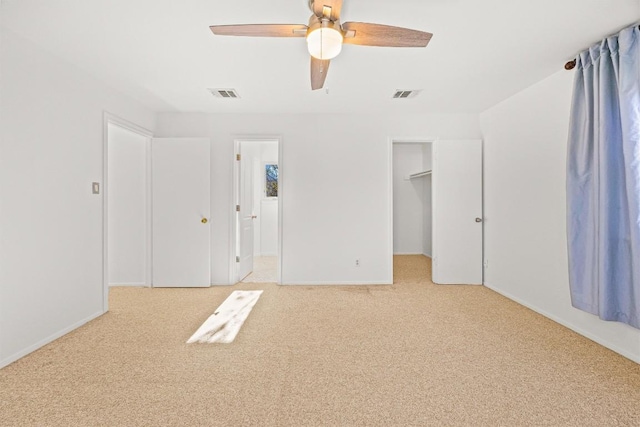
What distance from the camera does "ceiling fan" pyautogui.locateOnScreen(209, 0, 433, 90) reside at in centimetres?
158

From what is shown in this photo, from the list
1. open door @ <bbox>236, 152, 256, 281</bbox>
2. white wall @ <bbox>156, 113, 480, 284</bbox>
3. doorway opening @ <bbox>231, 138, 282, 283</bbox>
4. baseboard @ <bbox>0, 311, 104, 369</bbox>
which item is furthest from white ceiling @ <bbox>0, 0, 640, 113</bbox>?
baseboard @ <bbox>0, 311, 104, 369</bbox>

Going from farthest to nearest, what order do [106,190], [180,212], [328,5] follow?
1. [180,212]
2. [106,190]
3. [328,5]

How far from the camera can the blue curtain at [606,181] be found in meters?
1.93

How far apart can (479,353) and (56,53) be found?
418 cm

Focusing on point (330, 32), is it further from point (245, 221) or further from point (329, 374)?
point (245, 221)

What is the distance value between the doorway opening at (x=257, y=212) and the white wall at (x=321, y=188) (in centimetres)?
10

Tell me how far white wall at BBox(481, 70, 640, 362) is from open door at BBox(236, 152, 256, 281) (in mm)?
3451

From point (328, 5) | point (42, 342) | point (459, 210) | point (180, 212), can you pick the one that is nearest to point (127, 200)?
point (180, 212)

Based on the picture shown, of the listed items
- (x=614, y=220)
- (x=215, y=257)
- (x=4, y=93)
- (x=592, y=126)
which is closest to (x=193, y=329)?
(x=215, y=257)

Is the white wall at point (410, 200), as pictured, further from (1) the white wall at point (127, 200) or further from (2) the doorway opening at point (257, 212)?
(1) the white wall at point (127, 200)

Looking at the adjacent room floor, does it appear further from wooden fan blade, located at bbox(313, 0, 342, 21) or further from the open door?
wooden fan blade, located at bbox(313, 0, 342, 21)

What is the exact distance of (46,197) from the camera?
228cm

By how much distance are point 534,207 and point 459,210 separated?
0.97 m

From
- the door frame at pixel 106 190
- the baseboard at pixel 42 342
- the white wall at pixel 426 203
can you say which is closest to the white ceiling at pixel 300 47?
the door frame at pixel 106 190
